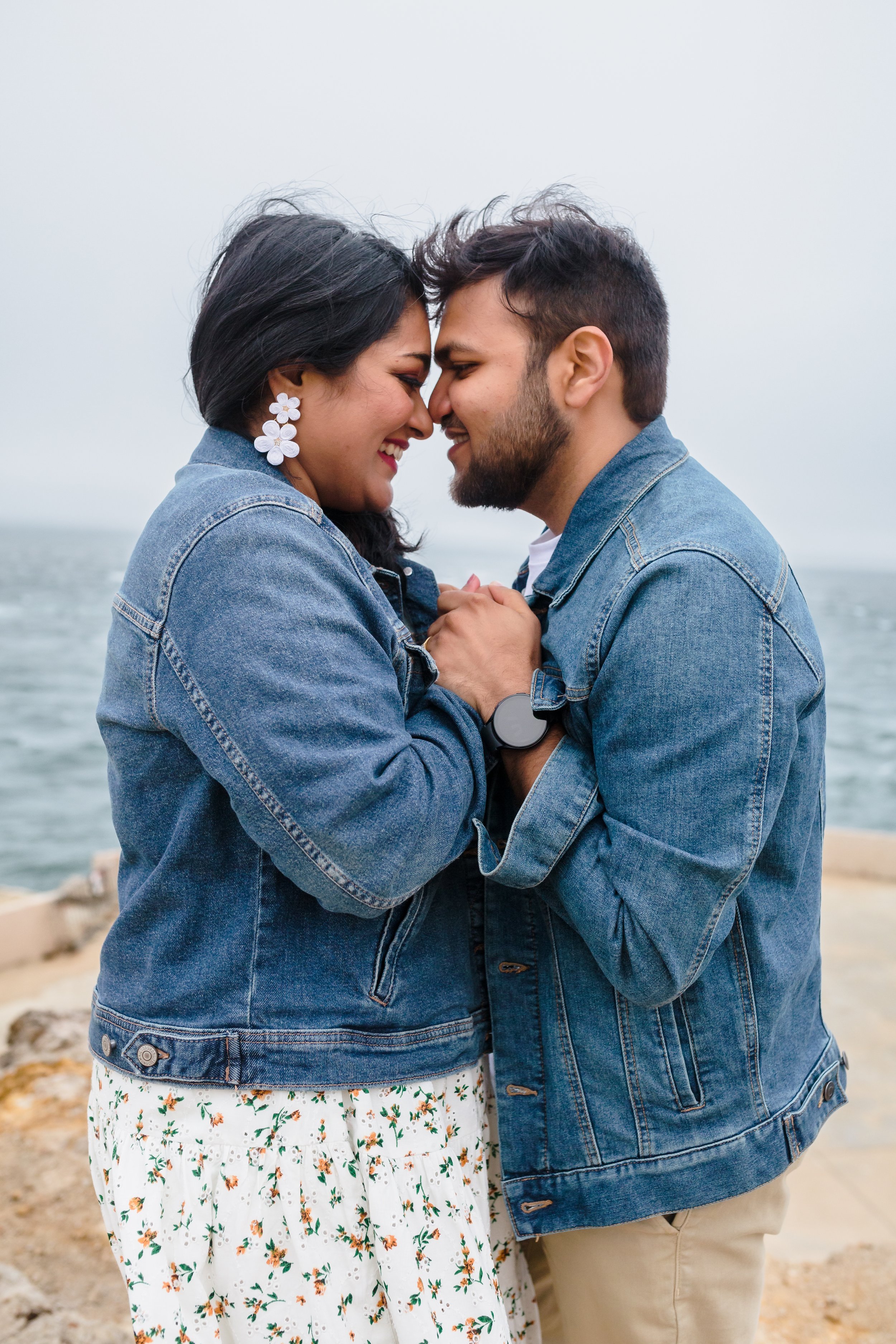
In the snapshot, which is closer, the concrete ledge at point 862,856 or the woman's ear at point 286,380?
the woman's ear at point 286,380

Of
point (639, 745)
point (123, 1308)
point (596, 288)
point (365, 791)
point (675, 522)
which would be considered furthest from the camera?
point (123, 1308)

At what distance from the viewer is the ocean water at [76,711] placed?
127 feet

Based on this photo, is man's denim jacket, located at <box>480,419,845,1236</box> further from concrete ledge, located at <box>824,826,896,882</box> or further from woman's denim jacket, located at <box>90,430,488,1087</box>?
concrete ledge, located at <box>824,826,896,882</box>

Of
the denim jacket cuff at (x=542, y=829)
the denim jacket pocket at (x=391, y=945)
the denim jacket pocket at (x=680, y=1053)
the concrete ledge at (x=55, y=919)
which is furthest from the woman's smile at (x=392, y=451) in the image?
the concrete ledge at (x=55, y=919)

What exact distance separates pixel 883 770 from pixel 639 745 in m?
50.7

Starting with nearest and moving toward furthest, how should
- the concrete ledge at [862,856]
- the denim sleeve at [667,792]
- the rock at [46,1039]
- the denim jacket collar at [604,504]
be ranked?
the denim sleeve at [667,792] → the denim jacket collar at [604,504] → the rock at [46,1039] → the concrete ledge at [862,856]

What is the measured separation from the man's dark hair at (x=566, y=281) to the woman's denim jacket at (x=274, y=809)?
558 mm

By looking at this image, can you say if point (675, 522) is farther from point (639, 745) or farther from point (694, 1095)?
point (694, 1095)

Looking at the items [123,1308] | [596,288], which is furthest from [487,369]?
[123,1308]

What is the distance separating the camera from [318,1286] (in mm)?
1339

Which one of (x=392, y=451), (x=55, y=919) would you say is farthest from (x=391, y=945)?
(x=55, y=919)

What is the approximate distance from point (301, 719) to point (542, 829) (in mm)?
370

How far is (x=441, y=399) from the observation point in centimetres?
180

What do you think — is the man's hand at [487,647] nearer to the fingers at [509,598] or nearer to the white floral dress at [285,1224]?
the fingers at [509,598]
